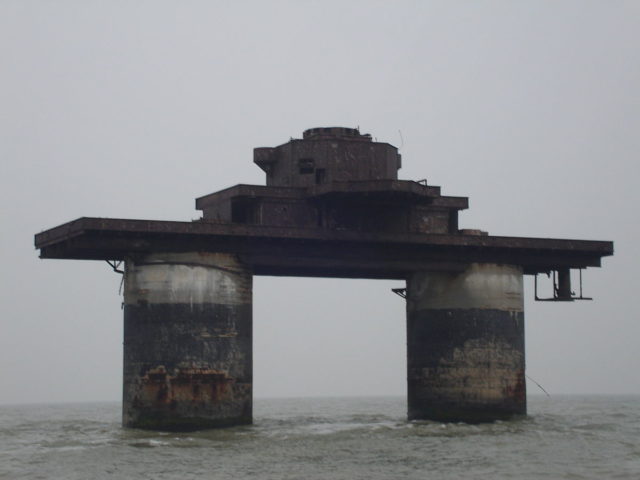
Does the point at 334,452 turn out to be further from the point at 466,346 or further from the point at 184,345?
the point at 466,346

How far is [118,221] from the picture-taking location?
43.8 m

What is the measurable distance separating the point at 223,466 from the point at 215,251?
41.5 feet

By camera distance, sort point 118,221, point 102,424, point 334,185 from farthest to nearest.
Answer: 1. point 102,424
2. point 334,185
3. point 118,221

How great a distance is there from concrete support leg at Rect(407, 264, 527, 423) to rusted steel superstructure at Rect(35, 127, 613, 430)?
45 mm

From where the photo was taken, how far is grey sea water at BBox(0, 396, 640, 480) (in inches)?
1331

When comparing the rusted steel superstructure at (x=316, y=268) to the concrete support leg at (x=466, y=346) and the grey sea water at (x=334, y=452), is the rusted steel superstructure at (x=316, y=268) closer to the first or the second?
the concrete support leg at (x=466, y=346)

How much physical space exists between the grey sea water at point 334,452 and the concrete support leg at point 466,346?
3.77 feet

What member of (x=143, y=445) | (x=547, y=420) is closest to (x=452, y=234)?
(x=547, y=420)

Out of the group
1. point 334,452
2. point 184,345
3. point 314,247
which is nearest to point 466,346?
point 314,247

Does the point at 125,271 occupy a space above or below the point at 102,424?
above

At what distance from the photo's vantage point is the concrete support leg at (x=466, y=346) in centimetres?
4944

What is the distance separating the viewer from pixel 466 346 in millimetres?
49562

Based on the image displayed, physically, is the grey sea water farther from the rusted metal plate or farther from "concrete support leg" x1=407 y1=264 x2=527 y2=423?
the rusted metal plate

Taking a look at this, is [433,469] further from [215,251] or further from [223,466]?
[215,251]
